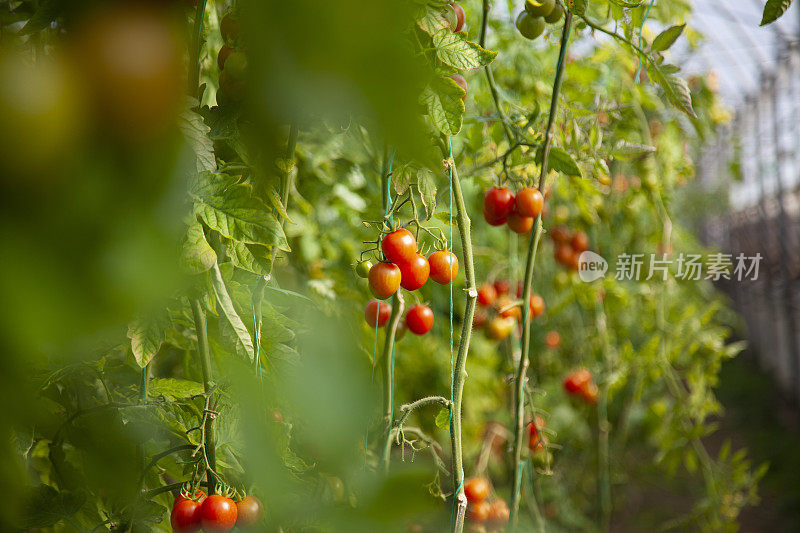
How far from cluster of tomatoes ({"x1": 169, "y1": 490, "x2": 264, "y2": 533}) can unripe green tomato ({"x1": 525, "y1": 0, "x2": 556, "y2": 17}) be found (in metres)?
0.62

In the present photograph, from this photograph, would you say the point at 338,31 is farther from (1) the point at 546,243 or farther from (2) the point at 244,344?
(1) the point at 546,243

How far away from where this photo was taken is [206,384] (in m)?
0.54

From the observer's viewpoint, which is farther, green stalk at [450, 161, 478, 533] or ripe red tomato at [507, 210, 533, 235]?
ripe red tomato at [507, 210, 533, 235]

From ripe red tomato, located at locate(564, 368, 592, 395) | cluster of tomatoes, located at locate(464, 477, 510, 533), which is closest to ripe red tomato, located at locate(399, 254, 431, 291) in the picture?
cluster of tomatoes, located at locate(464, 477, 510, 533)

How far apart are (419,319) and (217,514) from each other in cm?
37

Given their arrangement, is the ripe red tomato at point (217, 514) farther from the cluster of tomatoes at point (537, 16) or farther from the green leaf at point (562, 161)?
the cluster of tomatoes at point (537, 16)

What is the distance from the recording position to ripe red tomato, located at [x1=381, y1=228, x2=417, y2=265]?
0.62m

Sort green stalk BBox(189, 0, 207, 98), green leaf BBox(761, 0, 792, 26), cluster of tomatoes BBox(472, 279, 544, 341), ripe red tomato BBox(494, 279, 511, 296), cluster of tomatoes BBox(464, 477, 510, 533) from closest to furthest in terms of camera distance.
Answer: green stalk BBox(189, 0, 207, 98), green leaf BBox(761, 0, 792, 26), cluster of tomatoes BBox(464, 477, 510, 533), cluster of tomatoes BBox(472, 279, 544, 341), ripe red tomato BBox(494, 279, 511, 296)

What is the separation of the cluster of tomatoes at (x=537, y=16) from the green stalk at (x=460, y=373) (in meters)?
0.25

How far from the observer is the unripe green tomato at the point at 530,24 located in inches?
30.0

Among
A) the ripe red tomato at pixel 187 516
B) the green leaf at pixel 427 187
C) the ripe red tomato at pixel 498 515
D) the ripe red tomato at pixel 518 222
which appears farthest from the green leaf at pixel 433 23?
the ripe red tomato at pixel 498 515

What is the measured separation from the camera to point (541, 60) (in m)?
1.65

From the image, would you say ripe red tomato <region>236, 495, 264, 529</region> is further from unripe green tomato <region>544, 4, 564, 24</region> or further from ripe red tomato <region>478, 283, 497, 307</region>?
ripe red tomato <region>478, 283, 497, 307</region>

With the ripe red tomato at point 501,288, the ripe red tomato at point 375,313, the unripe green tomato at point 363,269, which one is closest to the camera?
the unripe green tomato at point 363,269
